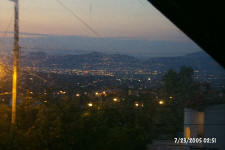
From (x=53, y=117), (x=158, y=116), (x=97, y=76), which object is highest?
(x=97, y=76)

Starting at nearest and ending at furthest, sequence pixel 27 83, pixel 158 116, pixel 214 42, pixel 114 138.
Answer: pixel 214 42 → pixel 114 138 → pixel 27 83 → pixel 158 116

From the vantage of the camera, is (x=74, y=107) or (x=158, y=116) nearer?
(x=74, y=107)

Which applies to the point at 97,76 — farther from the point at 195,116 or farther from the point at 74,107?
the point at 195,116

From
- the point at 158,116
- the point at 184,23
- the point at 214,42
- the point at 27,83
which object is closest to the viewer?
the point at 184,23

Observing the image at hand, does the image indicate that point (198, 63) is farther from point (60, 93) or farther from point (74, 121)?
point (74, 121)

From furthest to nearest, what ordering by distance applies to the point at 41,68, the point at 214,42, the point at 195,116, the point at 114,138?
the point at 41,68 < the point at 195,116 < the point at 114,138 < the point at 214,42

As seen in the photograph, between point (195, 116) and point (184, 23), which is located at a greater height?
point (184, 23)

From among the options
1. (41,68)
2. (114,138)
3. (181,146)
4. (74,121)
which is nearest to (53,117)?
(74,121)

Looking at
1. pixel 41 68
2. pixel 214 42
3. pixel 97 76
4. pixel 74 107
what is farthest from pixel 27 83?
pixel 214 42

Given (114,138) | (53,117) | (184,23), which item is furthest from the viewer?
(53,117)
